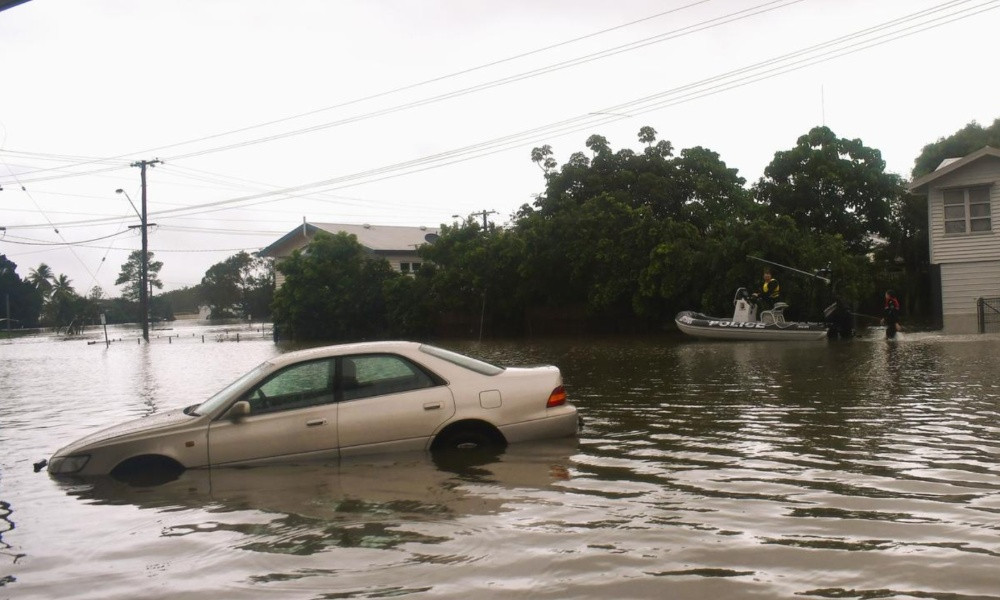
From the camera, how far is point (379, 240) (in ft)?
220

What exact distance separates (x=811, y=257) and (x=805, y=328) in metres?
6.08

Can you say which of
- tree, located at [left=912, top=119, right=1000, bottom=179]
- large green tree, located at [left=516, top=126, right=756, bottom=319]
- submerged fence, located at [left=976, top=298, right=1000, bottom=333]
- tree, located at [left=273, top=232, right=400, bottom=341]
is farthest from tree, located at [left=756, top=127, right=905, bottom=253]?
tree, located at [left=273, top=232, right=400, bottom=341]

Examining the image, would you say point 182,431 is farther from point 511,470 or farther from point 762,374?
point 762,374

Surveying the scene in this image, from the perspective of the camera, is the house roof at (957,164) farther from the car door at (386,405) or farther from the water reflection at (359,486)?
the car door at (386,405)

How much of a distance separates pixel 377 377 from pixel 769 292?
2258 cm

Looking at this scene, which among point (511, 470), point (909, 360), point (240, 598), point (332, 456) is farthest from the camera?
point (909, 360)

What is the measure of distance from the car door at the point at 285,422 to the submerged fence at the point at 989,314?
976 inches

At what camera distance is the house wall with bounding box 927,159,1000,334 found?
104ft

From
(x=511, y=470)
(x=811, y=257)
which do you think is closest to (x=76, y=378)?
(x=511, y=470)

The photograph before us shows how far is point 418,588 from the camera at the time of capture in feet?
16.9

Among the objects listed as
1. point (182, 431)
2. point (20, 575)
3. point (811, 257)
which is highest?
point (811, 257)

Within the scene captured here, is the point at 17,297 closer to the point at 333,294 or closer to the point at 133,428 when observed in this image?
the point at 333,294

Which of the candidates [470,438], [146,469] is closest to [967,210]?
[470,438]

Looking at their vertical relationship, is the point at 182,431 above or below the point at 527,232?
below
